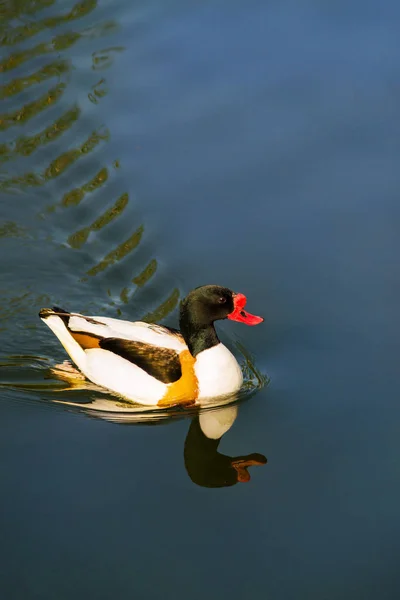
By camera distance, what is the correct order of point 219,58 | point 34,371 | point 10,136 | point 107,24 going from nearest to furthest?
point 34,371
point 10,136
point 219,58
point 107,24

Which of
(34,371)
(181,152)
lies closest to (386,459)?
(34,371)

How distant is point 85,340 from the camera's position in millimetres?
8766

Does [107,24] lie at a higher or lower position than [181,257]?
higher

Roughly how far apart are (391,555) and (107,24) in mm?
10035

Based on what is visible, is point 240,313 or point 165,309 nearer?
point 240,313

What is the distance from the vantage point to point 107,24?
1440 cm

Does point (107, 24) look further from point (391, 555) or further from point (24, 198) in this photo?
point (391, 555)

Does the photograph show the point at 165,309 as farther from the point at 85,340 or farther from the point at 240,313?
the point at 240,313

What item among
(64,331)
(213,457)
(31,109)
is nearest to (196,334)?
(213,457)

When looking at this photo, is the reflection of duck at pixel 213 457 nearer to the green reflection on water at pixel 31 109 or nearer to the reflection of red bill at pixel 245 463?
the reflection of red bill at pixel 245 463

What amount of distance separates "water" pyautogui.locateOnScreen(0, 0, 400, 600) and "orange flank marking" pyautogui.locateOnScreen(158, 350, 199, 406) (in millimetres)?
204

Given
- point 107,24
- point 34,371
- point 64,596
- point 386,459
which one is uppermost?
point 107,24

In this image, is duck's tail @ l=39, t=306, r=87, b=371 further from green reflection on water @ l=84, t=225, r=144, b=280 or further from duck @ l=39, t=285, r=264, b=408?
green reflection on water @ l=84, t=225, r=144, b=280

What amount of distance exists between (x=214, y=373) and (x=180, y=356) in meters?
0.34
